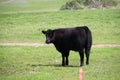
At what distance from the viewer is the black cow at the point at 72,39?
18.9 meters

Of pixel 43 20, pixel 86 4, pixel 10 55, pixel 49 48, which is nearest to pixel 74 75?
pixel 10 55

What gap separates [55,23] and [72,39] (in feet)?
68.9

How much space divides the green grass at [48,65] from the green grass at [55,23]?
21.1 ft

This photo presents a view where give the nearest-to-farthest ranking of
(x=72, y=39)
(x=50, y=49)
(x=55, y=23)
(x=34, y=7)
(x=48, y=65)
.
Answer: (x=72, y=39), (x=48, y=65), (x=50, y=49), (x=55, y=23), (x=34, y=7)

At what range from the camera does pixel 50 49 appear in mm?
25953

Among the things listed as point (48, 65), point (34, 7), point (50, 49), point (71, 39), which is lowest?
point (34, 7)

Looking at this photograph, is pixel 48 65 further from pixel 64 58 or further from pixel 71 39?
pixel 71 39

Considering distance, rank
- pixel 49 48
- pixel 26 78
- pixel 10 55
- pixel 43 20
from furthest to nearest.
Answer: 1. pixel 43 20
2. pixel 49 48
3. pixel 10 55
4. pixel 26 78

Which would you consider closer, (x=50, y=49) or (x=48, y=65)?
(x=48, y=65)

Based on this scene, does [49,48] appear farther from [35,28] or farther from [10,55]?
[35,28]

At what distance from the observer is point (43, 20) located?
41688mm

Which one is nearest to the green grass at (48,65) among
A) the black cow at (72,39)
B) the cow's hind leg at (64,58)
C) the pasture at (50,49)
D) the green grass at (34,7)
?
the pasture at (50,49)

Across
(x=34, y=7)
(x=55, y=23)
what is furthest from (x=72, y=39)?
(x=34, y=7)

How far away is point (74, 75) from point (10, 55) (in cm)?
786
